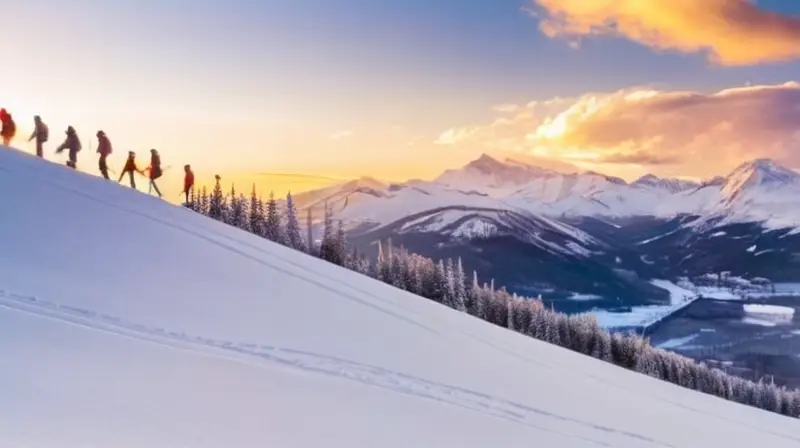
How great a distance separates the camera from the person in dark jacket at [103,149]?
2268 centimetres

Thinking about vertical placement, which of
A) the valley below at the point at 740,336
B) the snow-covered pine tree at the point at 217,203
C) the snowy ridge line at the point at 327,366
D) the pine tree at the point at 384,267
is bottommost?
the valley below at the point at 740,336

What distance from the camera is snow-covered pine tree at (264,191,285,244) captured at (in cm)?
4428

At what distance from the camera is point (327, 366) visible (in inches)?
405

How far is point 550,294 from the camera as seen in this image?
184m

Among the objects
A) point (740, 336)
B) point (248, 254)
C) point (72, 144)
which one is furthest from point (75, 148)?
point (740, 336)

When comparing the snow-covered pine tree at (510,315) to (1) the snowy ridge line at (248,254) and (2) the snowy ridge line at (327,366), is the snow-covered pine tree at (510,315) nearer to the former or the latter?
(1) the snowy ridge line at (248,254)

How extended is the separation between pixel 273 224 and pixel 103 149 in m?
22.4

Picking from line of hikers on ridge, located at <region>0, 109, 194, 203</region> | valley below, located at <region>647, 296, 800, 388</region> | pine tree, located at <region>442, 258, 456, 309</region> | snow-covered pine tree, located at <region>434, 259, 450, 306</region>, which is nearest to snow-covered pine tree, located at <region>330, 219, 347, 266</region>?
snow-covered pine tree, located at <region>434, 259, 450, 306</region>

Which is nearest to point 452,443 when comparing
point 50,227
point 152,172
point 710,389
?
point 50,227

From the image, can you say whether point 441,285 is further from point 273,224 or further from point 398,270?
point 273,224

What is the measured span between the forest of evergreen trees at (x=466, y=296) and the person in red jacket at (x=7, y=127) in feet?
63.6

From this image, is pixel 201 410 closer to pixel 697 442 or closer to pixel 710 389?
pixel 697 442

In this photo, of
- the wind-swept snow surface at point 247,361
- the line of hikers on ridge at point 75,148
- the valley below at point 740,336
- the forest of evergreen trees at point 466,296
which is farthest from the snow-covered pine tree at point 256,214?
the valley below at point 740,336

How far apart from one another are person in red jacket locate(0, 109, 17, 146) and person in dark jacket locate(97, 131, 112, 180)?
11.8 ft
